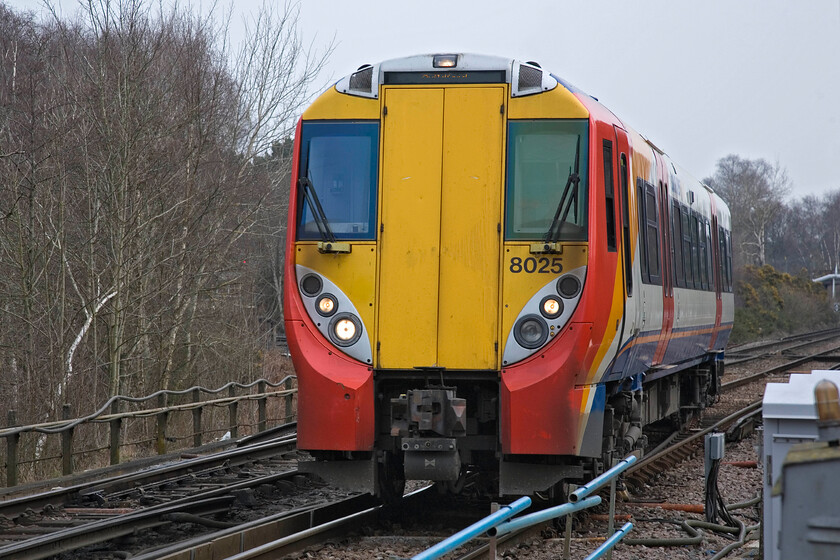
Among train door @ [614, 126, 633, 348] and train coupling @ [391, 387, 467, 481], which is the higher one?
train door @ [614, 126, 633, 348]

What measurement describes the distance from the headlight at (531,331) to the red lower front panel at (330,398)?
1082mm

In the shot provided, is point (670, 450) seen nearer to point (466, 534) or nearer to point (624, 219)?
point (624, 219)

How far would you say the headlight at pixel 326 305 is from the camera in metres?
7.68

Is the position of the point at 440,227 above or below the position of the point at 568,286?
above

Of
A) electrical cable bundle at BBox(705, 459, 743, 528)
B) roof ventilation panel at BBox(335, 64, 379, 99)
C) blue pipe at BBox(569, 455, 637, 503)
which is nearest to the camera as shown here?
blue pipe at BBox(569, 455, 637, 503)

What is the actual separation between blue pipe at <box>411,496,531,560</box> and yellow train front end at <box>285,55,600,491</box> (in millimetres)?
2365

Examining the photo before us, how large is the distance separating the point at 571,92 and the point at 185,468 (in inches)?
228

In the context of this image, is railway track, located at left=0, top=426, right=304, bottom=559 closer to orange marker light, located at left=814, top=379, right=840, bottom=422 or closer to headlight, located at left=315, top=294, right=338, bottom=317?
headlight, located at left=315, top=294, right=338, bottom=317

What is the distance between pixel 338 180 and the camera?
25.8 feet

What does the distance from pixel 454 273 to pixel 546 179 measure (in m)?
0.95

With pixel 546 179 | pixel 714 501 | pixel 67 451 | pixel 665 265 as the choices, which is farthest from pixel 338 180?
pixel 67 451

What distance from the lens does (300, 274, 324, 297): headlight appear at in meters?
7.71

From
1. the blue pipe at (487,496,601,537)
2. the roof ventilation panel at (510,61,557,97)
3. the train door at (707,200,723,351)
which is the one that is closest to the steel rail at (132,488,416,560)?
the blue pipe at (487,496,601,537)

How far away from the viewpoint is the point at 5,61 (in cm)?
2575
